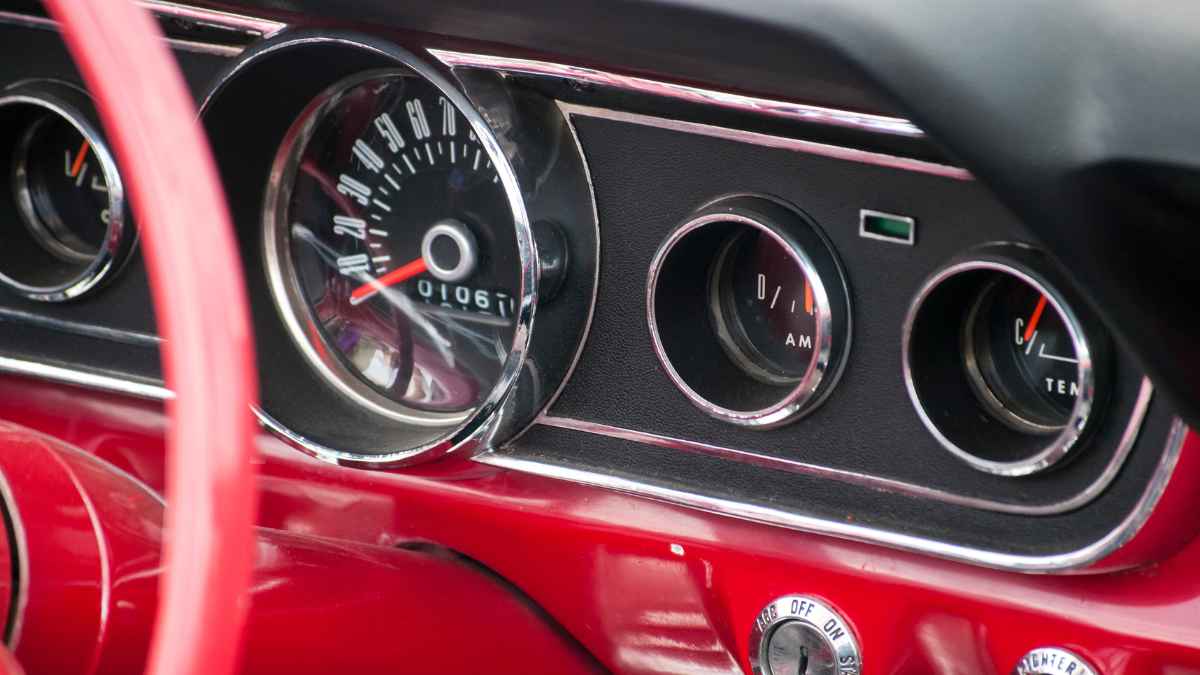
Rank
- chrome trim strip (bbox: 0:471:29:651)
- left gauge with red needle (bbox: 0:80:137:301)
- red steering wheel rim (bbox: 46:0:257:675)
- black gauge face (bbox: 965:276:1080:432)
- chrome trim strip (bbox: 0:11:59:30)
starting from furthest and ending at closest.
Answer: left gauge with red needle (bbox: 0:80:137:301) → chrome trim strip (bbox: 0:11:59:30) → black gauge face (bbox: 965:276:1080:432) → chrome trim strip (bbox: 0:471:29:651) → red steering wheel rim (bbox: 46:0:257:675)

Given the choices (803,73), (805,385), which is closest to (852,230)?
(805,385)

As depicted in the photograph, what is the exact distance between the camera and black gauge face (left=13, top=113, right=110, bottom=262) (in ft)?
6.20

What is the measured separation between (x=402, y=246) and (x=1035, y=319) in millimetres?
718

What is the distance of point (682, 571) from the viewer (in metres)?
1.52

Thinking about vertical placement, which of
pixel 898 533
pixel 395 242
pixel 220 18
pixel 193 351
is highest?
pixel 220 18

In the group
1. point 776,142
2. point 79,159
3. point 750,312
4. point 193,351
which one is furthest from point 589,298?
point 193,351

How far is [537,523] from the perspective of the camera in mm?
1587

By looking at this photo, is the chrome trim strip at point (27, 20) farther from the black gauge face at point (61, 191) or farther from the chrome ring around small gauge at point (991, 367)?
the chrome ring around small gauge at point (991, 367)

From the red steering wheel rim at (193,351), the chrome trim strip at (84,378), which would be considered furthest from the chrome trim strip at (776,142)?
the red steering wheel rim at (193,351)

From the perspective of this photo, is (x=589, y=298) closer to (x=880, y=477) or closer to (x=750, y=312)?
(x=750, y=312)

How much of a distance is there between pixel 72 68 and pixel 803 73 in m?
1.00

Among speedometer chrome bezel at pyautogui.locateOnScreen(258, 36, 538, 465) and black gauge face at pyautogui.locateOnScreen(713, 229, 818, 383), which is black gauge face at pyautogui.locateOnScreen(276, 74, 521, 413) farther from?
black gauge face at pyautogui.locateOnScreen(713, 229, 818, 383)

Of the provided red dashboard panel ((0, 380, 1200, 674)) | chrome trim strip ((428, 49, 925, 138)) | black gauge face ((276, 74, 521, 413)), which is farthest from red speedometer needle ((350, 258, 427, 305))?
chrome trim strip ((428, 49, 925, 138))

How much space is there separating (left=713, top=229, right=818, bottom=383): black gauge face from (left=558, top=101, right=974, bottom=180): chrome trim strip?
124 mm
